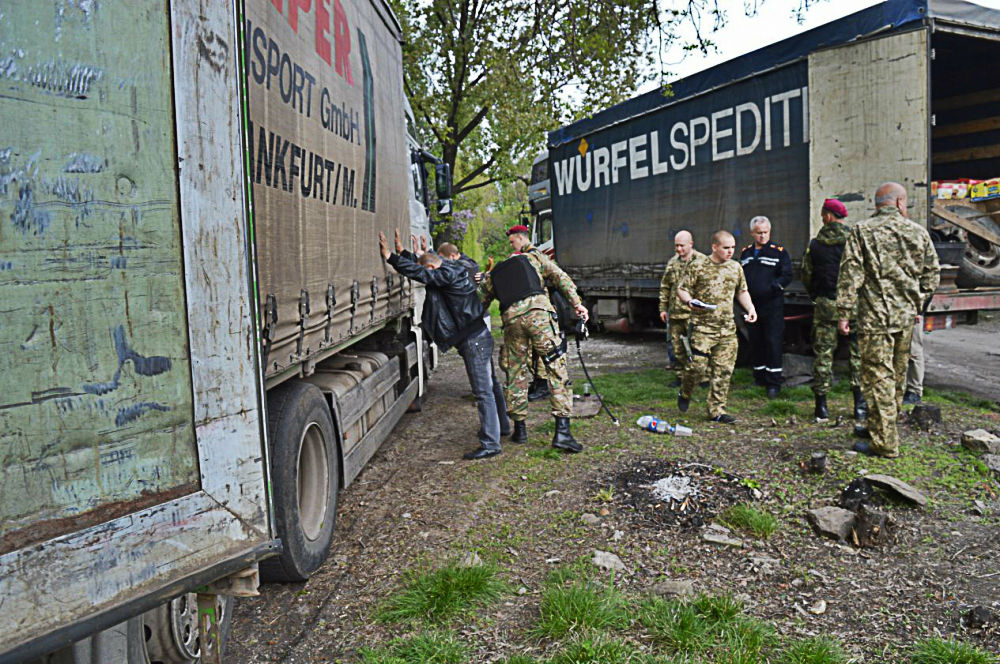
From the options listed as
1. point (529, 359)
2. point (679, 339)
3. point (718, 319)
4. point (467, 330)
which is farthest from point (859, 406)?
point (467, 330)

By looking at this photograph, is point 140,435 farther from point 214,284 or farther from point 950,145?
point 950,145

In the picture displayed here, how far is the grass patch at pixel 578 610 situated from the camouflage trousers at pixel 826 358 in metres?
3.80

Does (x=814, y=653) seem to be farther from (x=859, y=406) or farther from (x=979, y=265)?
(x=979, y=265)

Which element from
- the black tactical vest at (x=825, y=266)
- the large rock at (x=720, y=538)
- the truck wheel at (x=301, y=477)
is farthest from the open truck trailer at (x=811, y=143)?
the truck wheel at (x=301, y=477)

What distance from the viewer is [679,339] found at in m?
7.29

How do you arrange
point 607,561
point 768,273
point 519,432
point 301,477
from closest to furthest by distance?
point 607,561, point 301,477, point 519,432, point 768,273

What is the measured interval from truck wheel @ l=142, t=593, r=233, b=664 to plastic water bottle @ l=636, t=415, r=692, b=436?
4.36 metres

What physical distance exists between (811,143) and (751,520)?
4331 millimetres

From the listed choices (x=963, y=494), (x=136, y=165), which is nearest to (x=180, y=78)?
(x=136, y=165)

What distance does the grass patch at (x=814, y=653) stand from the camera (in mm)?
2602

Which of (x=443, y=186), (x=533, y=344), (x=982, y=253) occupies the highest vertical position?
(x=443, y=186)

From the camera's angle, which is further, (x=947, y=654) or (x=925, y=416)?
(x=925, y=416)

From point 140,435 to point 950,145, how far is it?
998 centimetres

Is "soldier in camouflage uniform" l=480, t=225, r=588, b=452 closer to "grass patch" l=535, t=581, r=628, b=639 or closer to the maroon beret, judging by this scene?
"grass patch" l=535, t=581, r=628, b=639
